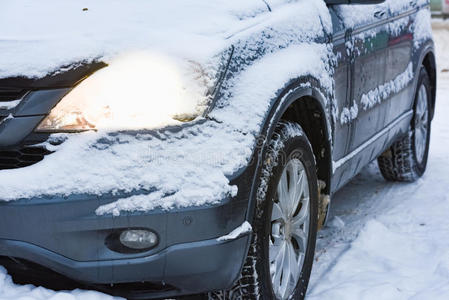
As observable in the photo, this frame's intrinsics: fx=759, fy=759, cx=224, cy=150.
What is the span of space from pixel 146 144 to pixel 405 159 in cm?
333

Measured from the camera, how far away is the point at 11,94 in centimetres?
250

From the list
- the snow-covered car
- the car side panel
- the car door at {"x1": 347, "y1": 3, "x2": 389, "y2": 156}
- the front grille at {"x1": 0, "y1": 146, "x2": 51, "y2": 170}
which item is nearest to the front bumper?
the snow-covered car

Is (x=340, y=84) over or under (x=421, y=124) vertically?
over

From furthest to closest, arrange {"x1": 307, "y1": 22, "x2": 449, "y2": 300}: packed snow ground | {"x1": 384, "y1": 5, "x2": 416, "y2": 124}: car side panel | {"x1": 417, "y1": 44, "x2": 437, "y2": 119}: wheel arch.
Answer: {"x1": 417, "y1": 44, "x2": 437, "y2": 119}: wheel arch, {"x1": 384, "y1": 5, "x2": 416, "y2": 124}: car side panel, {"x1": 307, "y1": 22, "x2": 449, "y2": 300}: packed snow ground

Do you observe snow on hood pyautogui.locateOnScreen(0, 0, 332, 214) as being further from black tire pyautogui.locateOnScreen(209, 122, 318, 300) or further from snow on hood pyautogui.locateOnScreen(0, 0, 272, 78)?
black tire pyautogui.locateOnScreen(209, 122, 318, 300)

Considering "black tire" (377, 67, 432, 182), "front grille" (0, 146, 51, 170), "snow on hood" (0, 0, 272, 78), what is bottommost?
"black tire" (377, 67, 432, 182)

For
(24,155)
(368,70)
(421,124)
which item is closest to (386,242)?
(368,70)

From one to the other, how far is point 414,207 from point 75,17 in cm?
292

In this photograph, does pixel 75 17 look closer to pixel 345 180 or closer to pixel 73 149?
pixel 73 149

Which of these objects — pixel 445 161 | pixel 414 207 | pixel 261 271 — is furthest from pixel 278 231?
pixel 445 161

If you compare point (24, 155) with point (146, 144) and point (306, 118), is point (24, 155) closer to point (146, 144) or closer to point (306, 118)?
point (146, 144)

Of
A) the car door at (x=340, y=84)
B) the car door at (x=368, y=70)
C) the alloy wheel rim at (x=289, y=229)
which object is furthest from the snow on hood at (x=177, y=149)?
the car door at (x=368, y=70)

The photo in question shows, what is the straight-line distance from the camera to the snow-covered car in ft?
7.84

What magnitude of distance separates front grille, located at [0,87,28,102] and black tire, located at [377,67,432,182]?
132 inches
